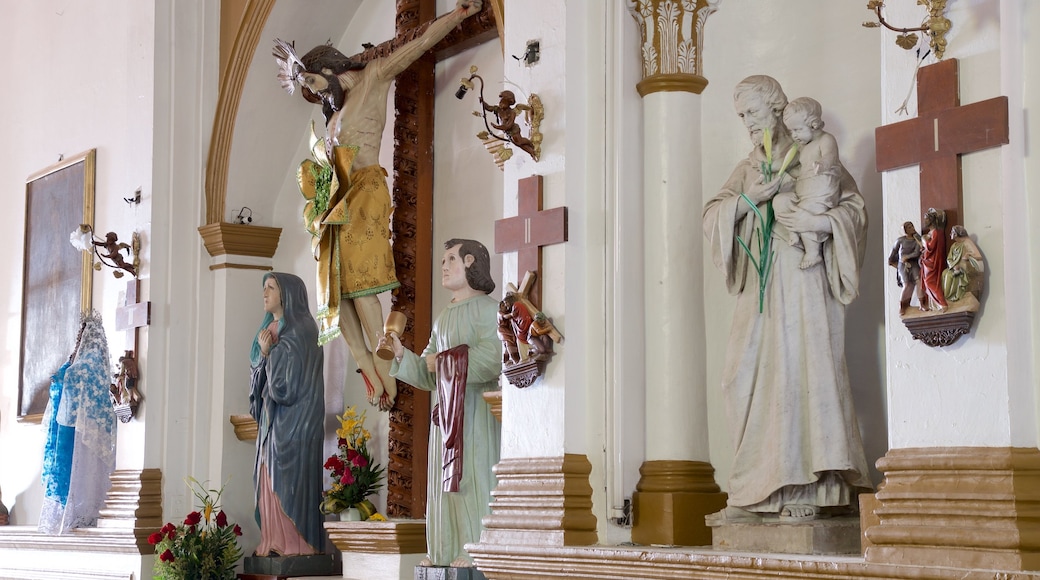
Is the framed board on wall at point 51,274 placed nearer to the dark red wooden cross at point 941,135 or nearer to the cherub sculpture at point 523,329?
the cherub sculpture at point 523,329

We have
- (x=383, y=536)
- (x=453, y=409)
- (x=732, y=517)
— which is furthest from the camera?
(x=383, y=536)

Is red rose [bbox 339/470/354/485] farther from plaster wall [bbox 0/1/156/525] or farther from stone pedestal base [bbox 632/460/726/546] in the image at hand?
stone pedestal base [bbox 632/460/726/546]

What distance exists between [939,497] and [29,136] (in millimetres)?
9792

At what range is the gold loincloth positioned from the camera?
323 inches

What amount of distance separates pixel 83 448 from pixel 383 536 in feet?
10.6

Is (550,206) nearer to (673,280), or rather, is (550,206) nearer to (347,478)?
(673,280)

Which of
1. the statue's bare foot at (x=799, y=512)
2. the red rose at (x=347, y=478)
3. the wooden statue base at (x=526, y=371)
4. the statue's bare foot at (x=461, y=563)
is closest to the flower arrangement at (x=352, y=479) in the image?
the red rose at (x=347, y=478)

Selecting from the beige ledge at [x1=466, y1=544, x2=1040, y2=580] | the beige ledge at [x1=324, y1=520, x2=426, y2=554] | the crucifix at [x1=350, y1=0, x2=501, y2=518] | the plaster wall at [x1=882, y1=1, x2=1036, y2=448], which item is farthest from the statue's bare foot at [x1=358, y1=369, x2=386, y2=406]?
the plaster wall at [x1=882, y1=1, x2=1036, y2=448]

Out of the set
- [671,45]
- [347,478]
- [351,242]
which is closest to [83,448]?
[347,478]

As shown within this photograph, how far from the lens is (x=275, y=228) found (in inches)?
379

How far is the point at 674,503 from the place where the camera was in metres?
5.98

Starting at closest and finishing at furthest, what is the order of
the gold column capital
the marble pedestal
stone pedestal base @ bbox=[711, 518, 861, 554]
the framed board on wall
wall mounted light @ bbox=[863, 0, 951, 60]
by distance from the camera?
wall mounted light @ bbox=[863, 0, 951, 60], stone pedestal base @ bbox=[711, 518, 861, 554], the gold column capital, the marble pedestal, the framed board on wall

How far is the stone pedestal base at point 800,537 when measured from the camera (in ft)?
17.4

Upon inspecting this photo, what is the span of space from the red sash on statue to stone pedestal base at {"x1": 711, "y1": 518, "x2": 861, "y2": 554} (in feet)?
5.59
